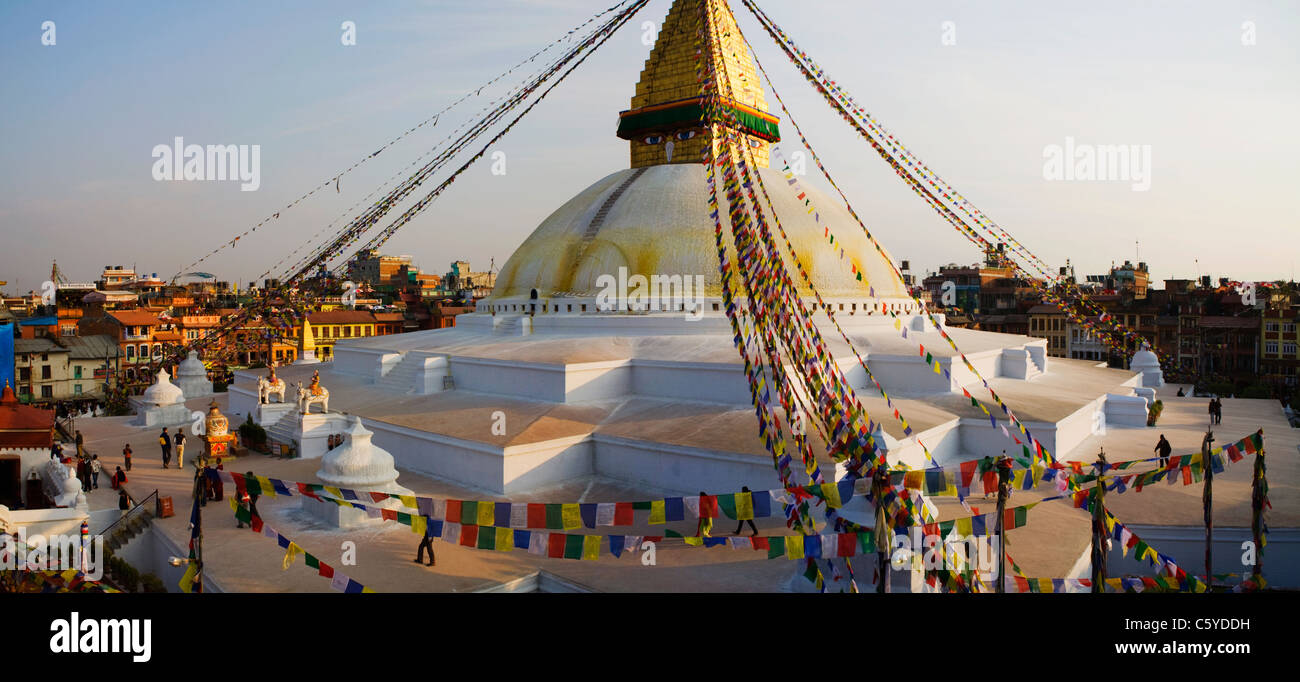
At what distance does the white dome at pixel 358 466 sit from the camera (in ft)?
30.9

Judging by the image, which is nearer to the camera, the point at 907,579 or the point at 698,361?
the point at 907,579

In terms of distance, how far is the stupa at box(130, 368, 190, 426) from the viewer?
54.7 ft

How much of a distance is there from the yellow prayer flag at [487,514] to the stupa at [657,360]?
4.17 m

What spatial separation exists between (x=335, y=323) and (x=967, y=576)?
128 ft

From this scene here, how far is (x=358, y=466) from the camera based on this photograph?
31.0 feet

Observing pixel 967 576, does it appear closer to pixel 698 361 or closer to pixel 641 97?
pixel 698 361

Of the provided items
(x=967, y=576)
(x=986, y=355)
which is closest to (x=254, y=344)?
(x=986, y=355)

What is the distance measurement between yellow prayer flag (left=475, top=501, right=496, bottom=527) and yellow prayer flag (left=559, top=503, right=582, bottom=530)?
0.55 meters

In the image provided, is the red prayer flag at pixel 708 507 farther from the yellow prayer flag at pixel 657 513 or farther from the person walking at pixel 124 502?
the person walking at pixel 124 502

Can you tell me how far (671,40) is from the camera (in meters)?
18.9

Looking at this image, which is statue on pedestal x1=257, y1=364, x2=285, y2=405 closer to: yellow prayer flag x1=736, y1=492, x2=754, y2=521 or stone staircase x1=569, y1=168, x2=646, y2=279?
stone staircase x1=569, y1=168, x2=646, y2=279

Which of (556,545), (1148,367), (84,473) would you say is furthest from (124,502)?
A: (1148,367)

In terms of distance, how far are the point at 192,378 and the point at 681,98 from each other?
49.1 feet

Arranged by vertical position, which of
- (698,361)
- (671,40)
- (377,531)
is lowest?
(377,531)
